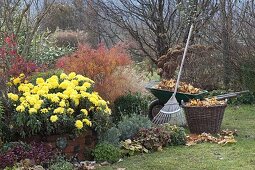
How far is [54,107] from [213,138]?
279 centimetres

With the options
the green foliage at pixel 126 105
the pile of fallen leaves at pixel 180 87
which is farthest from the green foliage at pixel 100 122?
the pile of fallen leaves at pixel 180 87

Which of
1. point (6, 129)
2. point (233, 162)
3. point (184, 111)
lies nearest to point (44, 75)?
point (6, 129)

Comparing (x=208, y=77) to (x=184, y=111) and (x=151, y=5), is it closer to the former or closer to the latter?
(x=151, y=5)

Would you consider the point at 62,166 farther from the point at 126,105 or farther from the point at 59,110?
the point at 126,105

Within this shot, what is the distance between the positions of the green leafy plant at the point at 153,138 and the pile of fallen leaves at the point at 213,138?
401 mm

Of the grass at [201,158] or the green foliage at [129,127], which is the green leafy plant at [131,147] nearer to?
the grass at [201,158]

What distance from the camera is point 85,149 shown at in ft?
21.5

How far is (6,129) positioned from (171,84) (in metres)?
4.00

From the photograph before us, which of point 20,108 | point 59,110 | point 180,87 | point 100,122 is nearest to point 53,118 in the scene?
point 59,110

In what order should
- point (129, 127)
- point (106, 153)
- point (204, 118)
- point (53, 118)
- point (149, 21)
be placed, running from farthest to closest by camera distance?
point (149, 21), point (204, 118), point (129, 127), point (106, 153), point (53, 118)

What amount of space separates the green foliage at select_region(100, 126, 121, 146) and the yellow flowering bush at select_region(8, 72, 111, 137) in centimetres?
30

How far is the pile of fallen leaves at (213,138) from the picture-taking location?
7.38 m

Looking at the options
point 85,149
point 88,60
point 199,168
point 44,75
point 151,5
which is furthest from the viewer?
point 151,5

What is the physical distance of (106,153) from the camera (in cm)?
647
